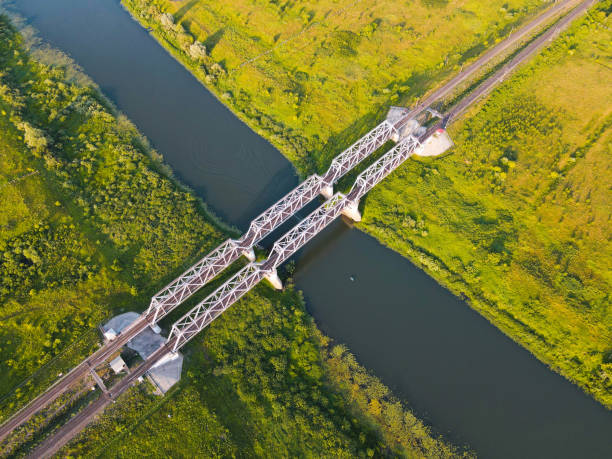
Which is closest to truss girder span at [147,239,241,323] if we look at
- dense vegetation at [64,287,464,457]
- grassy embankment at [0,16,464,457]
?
grassy embankment at [0,16,464,457]

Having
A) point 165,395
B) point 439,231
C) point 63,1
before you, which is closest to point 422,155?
point 439,231

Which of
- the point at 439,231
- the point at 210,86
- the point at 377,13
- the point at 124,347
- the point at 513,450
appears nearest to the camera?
the point at 513,450

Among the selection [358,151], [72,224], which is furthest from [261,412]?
[358,151]

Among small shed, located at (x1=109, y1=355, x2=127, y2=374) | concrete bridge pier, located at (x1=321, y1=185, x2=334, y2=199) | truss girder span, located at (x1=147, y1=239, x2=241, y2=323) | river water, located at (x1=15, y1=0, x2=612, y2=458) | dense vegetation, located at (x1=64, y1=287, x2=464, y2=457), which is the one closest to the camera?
dense vegetation, located at (x1=64, y1=287, x2=464, y2=457)

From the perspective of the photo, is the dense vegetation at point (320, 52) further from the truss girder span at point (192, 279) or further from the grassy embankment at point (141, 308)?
the grassy embankment at point (141, 308)

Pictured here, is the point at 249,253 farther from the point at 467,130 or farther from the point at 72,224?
the point at 467,130

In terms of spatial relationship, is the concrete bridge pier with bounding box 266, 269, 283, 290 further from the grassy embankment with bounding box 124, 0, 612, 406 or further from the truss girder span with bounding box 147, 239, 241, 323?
the grassy embankment with bounding box 124, 0, 612, 406

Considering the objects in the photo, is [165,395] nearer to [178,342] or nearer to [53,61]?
[178,342]
